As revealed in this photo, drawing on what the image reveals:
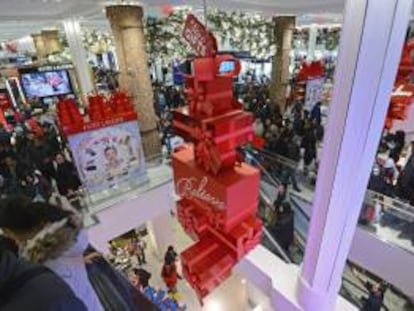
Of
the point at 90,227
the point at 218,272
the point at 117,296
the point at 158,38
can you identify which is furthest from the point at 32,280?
the point at 158,38

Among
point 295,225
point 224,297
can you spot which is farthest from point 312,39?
point 224,297

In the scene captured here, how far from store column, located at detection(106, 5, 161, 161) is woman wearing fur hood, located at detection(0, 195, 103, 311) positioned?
4959 mm

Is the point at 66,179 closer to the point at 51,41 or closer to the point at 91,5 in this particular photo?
the point at 91,5

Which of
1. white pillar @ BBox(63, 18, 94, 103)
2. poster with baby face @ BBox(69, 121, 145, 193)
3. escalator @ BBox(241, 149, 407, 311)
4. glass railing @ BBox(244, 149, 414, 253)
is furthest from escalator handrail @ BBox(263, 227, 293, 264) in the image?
white pillar @ BBox(63, 18, 94, 103)

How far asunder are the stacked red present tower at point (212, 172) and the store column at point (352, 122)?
2.01 ft

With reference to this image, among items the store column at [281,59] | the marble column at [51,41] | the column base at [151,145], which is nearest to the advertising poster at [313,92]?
the store column at [281,59]

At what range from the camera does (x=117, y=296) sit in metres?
3.10

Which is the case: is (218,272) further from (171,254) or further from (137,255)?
(137,255)

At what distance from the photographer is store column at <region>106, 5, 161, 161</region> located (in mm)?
6309

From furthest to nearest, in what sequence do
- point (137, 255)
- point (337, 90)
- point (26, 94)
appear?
point (26, 94), point (137, 255), point (337, 90)

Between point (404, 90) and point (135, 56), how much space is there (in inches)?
200

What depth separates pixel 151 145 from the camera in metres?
7.59

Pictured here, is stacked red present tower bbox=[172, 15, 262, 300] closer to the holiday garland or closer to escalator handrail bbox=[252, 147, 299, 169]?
escalator handrail bbox=[252, 147, 299, 169]

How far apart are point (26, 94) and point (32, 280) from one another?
12.4 metres
